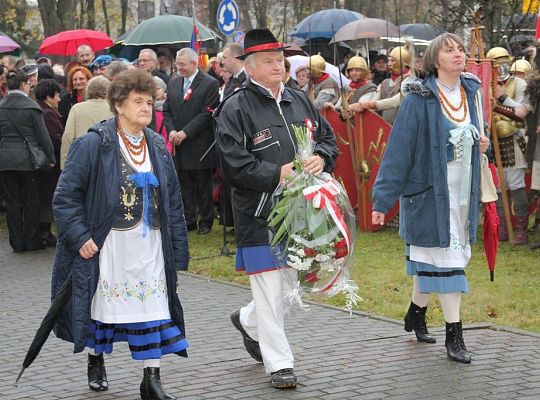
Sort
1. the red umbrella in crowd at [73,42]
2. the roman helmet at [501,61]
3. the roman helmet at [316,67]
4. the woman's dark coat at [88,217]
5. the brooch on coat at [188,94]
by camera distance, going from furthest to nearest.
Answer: the red umbrella in crowd at [73,42], the roman helmet at [316,67], the brooch on coat at [188,94], the roman helmet at [501,61], the woman's dark coat at [88,217]

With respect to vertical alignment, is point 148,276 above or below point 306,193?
below

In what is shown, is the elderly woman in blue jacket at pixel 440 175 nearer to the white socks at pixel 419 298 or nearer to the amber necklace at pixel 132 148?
the white socks at pixel 419 298

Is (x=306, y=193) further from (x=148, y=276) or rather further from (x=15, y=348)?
(x=15, y=348)

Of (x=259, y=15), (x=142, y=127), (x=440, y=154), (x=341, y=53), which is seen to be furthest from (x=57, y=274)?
(x=259, y=15)

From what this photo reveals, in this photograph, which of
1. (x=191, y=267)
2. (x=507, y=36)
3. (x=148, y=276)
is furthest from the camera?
(x=507, y=36)

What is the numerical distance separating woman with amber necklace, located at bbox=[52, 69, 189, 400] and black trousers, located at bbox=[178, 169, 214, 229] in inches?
295

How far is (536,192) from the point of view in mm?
13008

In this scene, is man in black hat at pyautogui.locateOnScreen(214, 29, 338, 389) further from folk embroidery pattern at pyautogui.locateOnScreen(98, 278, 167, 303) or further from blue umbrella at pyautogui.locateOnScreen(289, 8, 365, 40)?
blue umbrella at pyautogui.locateOnScreen(289, 8, 365, 40)

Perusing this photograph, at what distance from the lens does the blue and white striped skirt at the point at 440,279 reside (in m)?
7.58

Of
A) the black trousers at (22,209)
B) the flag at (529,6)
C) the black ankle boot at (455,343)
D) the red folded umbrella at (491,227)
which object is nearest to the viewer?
the black ankle boot at (455,343)

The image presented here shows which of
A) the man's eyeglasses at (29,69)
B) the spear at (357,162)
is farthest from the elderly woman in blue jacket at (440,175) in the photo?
the man's eyeglasses at (29,69)

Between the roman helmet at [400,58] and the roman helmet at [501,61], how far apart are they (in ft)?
3.84

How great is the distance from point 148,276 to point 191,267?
5421 mm

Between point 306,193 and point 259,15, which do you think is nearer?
point 306,193
